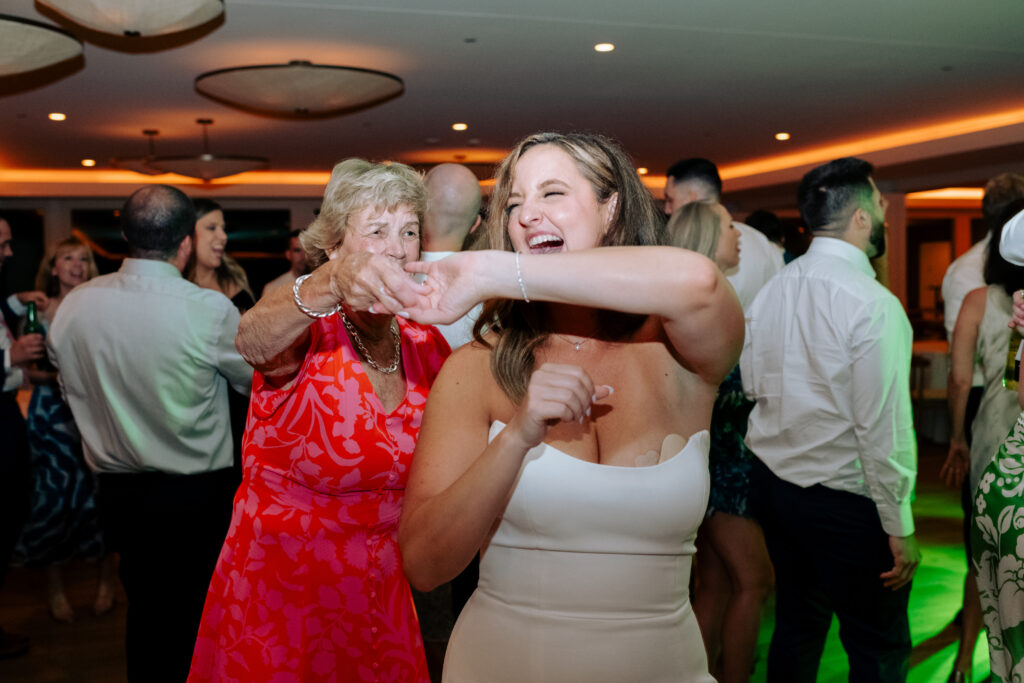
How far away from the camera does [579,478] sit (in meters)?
1.29

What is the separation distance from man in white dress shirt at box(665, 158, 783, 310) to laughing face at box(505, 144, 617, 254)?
2400 mm

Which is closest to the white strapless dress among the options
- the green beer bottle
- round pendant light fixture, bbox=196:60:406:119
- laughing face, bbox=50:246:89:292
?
the green beer bottle

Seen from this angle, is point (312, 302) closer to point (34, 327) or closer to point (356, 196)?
point (356, 196)

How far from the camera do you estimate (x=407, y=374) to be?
1.93m

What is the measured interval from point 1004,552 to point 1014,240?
2.08 feet

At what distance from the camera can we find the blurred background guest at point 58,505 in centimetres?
422

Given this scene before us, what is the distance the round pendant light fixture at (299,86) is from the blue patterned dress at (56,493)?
2.69m

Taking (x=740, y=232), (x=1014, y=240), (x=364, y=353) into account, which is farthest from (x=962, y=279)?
(x=364, y=353)

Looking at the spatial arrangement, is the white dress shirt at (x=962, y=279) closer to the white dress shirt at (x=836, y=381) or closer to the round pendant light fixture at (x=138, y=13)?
the white dress shirt at (x=836, y=381)

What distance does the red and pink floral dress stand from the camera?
1.79m

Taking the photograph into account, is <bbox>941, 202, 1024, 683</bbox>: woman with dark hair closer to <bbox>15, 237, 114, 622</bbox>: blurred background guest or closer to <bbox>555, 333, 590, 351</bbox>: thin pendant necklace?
<bbox>555, 333, 590, 351</bbox>: thin pendant necklace

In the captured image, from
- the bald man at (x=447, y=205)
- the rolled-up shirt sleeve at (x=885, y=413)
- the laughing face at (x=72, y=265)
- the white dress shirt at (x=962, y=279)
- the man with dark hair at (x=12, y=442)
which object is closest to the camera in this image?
the rolled-up shirt sleeve at (x=885, y=413)

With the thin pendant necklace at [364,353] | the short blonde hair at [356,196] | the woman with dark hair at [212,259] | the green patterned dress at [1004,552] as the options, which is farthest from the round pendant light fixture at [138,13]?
the green patterned dress at [1004,552]

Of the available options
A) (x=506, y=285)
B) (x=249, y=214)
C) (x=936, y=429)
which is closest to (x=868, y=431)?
(x=506, y=285)
